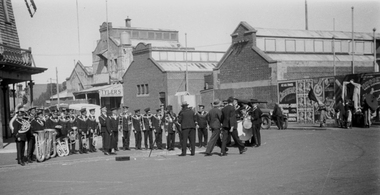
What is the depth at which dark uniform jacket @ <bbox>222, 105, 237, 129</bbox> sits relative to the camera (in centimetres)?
1447

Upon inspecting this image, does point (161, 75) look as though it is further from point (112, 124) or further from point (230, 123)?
point (230, 123)

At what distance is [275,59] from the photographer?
132 feet

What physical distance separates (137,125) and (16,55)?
972cm

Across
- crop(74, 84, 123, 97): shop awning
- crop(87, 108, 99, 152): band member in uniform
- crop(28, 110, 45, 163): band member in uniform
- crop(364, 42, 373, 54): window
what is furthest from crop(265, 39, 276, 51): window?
crop(28, 110, 45, 163): band member in uniform

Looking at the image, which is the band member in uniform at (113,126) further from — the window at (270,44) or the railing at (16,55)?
the window at (270,44)

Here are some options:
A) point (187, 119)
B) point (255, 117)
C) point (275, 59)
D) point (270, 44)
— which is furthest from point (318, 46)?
point (187, 119)

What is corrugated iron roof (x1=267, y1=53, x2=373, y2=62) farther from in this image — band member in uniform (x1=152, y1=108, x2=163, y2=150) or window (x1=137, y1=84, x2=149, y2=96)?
band member in uniform (x1=152, y1=108, x2=163, y2=150)

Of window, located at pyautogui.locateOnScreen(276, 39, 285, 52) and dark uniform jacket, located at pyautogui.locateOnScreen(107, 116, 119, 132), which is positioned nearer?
dark uniform jacket, located at pyautogui.locateOnScreen(107, 116, 119, 132)

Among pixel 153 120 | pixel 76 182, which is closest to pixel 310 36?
pixel 153 120

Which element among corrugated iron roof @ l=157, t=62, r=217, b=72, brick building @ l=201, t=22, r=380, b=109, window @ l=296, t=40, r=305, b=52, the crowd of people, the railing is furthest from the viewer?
corrugated iron roof @ l=157, t=62, r=217, b=72

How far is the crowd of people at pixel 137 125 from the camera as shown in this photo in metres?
14.2

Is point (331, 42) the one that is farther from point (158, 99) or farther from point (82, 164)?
point (82, 164)

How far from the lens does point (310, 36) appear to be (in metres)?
45.0

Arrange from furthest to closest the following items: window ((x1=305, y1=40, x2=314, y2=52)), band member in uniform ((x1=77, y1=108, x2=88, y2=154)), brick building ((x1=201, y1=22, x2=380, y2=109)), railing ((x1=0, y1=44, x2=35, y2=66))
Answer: window ((x1=305, y1=40, x2=314, y2=52)), brick building ((x1=201, y1=22, x2=380, y2=109)), railing ((x1=0, y1=44, x2=35, y2=66)), band member in uniform ((x1=77, y1=108, x2=88, y2=154))
